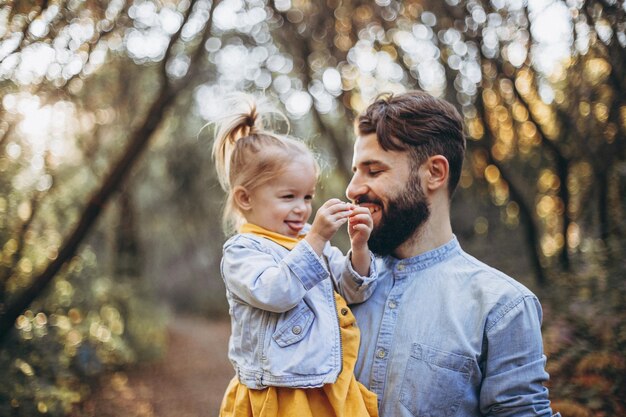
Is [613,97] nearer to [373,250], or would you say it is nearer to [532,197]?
[532,197]

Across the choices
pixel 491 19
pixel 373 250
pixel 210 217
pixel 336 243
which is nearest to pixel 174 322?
pixel 210 217

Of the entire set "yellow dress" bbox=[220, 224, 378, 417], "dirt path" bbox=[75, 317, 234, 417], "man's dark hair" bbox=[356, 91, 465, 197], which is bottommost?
"dirt path" bbox=[75, 317, 234, 417]

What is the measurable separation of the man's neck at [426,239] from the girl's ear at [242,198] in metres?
0.74

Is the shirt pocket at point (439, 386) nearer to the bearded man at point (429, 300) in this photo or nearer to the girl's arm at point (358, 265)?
the bearded man at point (429, 300)

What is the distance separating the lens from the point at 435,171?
243 centimetres

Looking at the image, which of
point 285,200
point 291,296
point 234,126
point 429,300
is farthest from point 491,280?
point 234,126

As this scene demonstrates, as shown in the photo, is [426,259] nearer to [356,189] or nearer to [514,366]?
[356,189]

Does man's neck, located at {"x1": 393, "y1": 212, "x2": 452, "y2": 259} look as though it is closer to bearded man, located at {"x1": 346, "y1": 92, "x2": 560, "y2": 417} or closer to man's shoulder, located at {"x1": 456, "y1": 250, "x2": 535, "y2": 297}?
bearded man, located at {"x1": 346, "y1": 92, "x2": 560, "y2": 417}

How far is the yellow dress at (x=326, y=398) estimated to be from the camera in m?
2.10

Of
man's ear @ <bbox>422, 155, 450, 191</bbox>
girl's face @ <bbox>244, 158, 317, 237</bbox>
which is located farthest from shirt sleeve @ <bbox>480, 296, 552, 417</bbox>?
girl's face @ <bbox>244, 158, 317, 237</bbox>

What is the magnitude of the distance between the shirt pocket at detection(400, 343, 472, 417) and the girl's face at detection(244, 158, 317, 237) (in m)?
0.90

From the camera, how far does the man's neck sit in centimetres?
240

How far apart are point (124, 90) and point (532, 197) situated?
8128mm

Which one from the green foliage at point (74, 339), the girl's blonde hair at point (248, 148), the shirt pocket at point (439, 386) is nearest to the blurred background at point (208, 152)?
the green foliage at point (74, 339)
